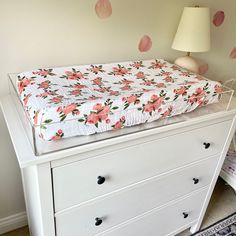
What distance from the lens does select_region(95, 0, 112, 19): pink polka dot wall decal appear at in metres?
1.26

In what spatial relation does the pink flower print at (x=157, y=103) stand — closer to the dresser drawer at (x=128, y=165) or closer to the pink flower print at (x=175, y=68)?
the dresser drawer at (x=128, y=165)

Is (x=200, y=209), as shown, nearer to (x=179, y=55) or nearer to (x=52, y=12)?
(x=179, y=55)

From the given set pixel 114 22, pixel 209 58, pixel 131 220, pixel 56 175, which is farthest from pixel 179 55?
pixel 56 175

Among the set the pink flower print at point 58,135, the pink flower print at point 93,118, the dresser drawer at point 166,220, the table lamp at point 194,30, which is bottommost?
the dresser drawer at point 166,220

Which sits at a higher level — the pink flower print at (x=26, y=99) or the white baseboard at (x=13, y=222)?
the pink flower print at (x=26, y=99)

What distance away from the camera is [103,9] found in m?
1.28

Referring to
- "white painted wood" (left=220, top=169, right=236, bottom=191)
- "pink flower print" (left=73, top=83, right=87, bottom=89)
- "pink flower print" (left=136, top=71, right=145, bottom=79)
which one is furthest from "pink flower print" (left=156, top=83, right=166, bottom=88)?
"white painted wood" (left=220, top=169, right=236, bottom=191)

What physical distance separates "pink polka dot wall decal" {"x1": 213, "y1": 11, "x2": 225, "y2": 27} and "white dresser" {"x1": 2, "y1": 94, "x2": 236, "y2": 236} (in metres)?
0.79

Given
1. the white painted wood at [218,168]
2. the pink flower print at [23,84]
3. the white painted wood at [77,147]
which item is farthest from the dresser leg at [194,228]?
the pink flower print at [23,84]

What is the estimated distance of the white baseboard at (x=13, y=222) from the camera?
1564mm

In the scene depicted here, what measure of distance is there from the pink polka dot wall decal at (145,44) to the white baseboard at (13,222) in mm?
1259

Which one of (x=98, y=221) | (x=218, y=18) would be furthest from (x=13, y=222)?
(x=218, y=18)

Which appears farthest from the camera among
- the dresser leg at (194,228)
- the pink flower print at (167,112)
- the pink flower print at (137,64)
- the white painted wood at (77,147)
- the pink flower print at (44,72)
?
the dresser leg at (194,228)

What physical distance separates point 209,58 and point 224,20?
263mm
